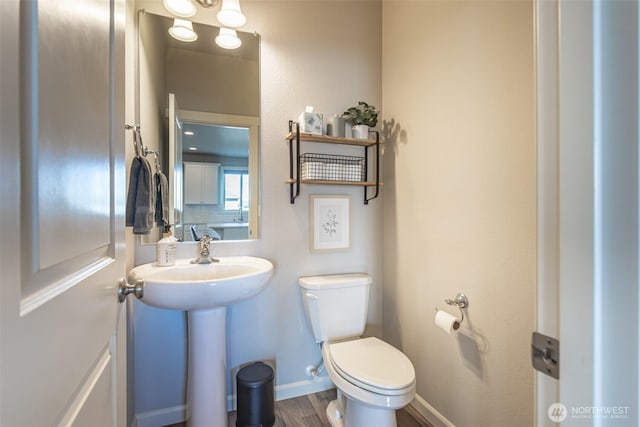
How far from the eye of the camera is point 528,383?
110 centimetres

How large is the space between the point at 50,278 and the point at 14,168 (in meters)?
0.17

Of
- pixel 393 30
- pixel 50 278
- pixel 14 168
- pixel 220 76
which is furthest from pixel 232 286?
pixel 393 30

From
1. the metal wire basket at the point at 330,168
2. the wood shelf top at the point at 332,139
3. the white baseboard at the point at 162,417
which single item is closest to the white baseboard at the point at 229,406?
the white baseboard at the point at 162,417

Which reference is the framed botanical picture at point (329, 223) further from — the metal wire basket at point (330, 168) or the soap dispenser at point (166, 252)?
the soap dispenser at point (166, 252)

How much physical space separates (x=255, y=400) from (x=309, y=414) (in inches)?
Result: 14.9

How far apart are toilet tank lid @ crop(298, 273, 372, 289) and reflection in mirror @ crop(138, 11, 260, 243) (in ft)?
1.36

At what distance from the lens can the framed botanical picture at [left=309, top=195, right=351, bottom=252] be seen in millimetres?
1836

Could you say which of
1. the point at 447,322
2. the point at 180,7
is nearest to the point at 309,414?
the point at 447,322

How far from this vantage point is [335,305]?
1.66m

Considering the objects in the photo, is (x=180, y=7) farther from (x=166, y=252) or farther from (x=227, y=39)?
(x=166, y=252)

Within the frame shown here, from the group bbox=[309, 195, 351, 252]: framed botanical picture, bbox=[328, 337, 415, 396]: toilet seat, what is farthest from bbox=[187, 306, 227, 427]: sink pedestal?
bbox=[309, 195, 351, 252]: framed botanical picture

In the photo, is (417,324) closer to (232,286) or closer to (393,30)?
(232,286)

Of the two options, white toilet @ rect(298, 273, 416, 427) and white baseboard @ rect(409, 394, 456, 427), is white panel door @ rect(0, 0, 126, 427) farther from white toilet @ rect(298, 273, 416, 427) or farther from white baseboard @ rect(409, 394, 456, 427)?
white baseboard @ rect(409, 394, 456, 427)

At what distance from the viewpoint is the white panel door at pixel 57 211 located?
0.34m
